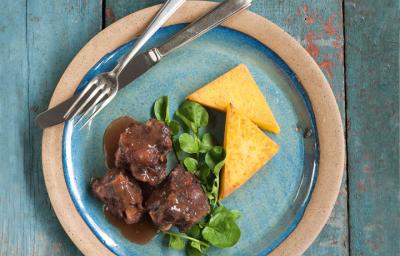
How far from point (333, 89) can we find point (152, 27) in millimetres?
984

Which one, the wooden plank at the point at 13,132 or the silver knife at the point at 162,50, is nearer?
the silver knife at the point at 162,50

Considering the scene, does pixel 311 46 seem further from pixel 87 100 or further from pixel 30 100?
pixel 30 100

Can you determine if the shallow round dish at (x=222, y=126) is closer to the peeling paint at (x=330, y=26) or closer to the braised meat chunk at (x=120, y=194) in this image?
the braised meat chunk at (x=120, y=194)

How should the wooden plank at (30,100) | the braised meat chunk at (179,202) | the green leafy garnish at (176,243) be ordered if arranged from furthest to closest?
1. the wooden plank at (30,100)
2. the green leafy garnish at (176,243)
3. the braised meat chunk at (179,202)

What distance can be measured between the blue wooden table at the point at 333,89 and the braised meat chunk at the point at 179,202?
1.79 feet

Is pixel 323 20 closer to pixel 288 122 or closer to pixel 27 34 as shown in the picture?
pixel 288 122

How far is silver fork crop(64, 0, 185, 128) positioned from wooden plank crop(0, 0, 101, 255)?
0.91 ft

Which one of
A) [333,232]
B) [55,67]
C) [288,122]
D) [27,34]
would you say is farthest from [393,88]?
[27,34]

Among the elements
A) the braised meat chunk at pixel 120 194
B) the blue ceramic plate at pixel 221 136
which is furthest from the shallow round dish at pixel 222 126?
the braised meat chunk at pixel 120 194

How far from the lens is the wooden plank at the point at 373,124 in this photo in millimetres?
2674

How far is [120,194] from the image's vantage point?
92.7 inches

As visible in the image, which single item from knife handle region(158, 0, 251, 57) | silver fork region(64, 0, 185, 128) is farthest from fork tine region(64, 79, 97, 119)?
knife handle region(158, 0, 251, 57)

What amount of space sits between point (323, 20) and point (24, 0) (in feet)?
5.02

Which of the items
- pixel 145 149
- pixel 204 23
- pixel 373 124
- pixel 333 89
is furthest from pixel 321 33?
pixel 145 149
